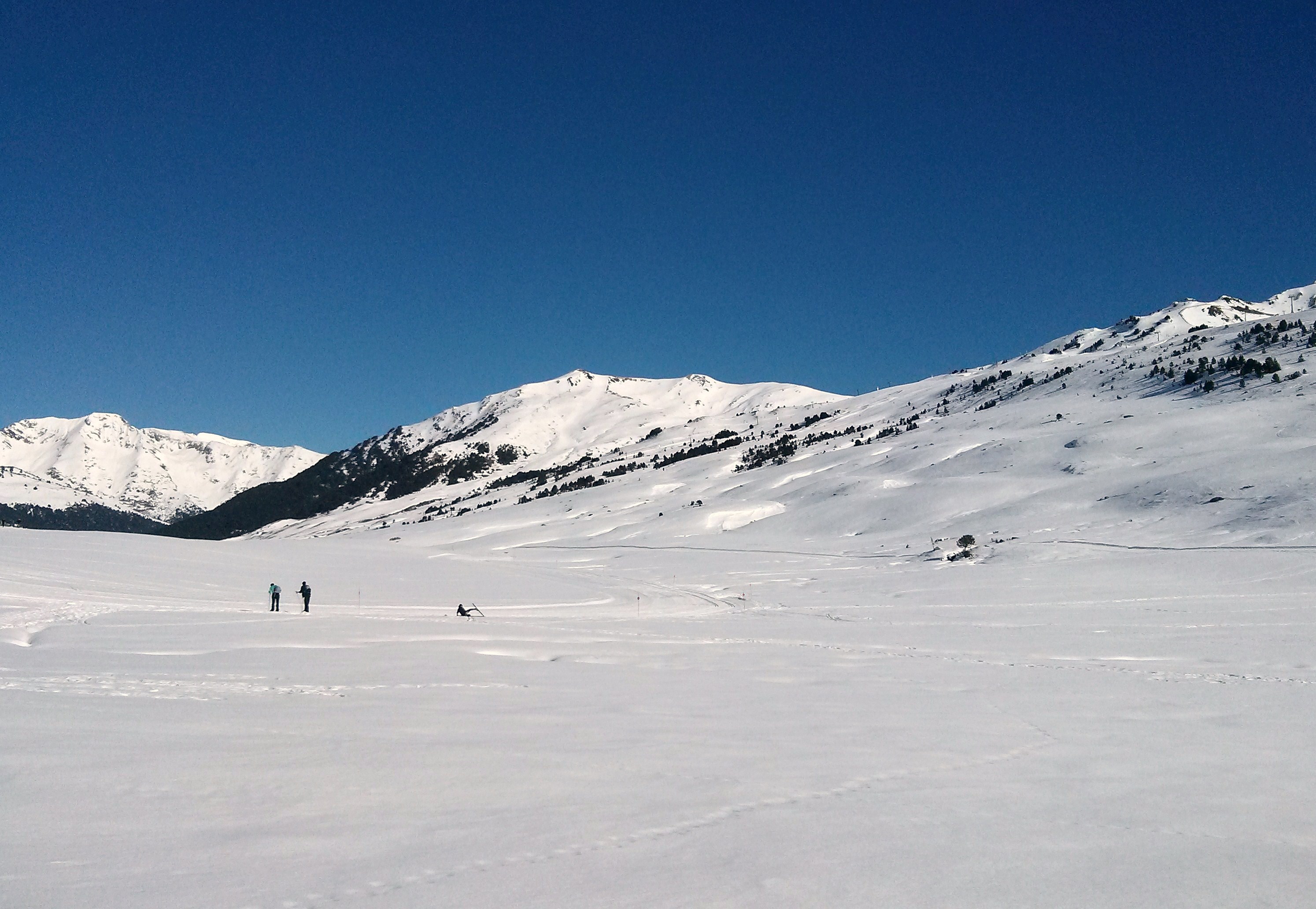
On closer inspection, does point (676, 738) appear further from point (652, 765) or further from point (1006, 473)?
point (1006, 473)

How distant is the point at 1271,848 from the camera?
6109 mm

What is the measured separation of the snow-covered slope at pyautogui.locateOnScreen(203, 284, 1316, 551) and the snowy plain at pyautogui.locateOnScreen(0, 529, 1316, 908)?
2841 cm

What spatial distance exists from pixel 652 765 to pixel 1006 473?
2366 inches

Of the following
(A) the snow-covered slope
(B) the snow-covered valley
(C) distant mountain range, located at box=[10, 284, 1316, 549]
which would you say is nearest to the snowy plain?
(B) the snow-covered valley

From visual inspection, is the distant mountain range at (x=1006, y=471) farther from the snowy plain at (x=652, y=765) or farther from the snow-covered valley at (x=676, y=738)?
the snowy plain at (x=652, y=765)

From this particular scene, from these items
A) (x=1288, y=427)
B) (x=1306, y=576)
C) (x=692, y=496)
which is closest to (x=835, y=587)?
(x=1306, y=576)

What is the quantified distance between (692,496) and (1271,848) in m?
79.6

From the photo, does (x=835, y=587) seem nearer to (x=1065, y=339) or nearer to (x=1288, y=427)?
(x=1288, y=427)

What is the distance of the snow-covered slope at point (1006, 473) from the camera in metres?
45.7

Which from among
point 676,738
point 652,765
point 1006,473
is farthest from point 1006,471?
point 652,765

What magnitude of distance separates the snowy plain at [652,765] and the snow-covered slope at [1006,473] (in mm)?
28406

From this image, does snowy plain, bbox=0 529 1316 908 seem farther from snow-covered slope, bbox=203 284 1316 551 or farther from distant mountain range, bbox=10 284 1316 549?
distant mountain range, bbox=10 284 1316 549

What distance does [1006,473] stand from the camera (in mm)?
62375

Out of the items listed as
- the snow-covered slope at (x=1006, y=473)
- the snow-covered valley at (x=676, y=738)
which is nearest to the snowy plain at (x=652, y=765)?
the snow-covered valley at (x=676, y=738)
